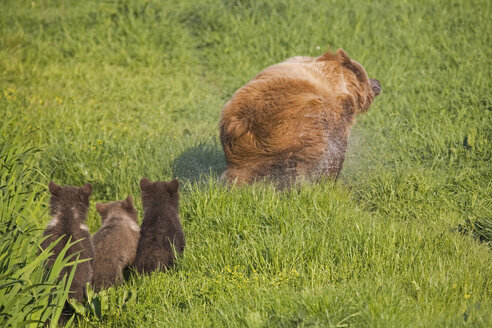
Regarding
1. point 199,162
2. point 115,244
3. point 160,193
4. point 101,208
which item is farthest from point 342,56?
point 115,244

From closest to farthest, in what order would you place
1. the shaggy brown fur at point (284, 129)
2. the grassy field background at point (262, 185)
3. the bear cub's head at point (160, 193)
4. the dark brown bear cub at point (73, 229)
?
1. the grassy field background at point (262, 185)
2. the dark brown bear cub at point (73, 229)
3. the bear cub's head at point (160, 193)
4. the shaggy brown fur at point (284, 129)

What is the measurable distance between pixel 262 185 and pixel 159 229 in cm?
107

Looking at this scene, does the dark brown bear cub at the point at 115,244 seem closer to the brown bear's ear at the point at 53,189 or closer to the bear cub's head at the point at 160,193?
the bear cub's head at the point at 160,193

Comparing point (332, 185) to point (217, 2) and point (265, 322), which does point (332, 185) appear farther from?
point (217, 2)

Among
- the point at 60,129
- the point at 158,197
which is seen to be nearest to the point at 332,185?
the point at 158,197

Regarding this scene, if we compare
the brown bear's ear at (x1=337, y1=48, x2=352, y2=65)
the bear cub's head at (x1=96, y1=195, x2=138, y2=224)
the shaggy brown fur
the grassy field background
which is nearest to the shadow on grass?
the grassy field background

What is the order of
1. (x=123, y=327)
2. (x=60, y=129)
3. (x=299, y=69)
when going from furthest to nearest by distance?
1. (x=60, y=129)
2. (x=299, y=69)
3. (x=123, y=327)

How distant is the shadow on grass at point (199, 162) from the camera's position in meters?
5.99

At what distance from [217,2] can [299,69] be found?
18.9 feet

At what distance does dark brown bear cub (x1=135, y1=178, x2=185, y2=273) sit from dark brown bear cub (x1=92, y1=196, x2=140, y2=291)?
122 mm

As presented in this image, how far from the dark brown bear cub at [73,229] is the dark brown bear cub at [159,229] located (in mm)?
400

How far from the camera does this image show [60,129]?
23.2 feet

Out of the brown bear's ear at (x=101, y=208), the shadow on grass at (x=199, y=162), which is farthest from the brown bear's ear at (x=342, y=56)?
the brown bear's ear at (x=101, y=208)

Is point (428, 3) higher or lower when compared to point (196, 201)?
higher
